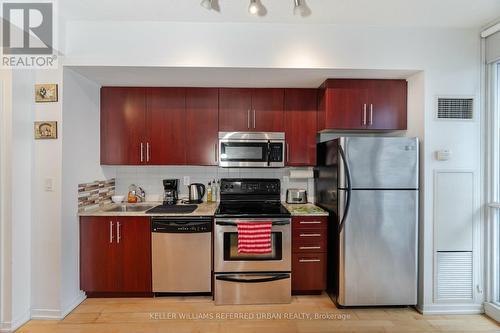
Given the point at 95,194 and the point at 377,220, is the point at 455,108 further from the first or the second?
the point at 95,194

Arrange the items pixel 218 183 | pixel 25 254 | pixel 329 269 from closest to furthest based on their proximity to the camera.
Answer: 1. pixel 25 254
2. pixel 329 269
3. pixel 218 183

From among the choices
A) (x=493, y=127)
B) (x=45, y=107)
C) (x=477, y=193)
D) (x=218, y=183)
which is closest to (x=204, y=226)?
(x=218, y=183)

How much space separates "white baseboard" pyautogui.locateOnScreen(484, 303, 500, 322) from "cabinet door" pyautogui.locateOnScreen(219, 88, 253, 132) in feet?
9.57

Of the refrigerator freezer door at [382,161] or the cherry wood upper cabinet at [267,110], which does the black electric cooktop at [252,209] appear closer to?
the refrigerator freezer door at [382,161]

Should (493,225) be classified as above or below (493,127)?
below

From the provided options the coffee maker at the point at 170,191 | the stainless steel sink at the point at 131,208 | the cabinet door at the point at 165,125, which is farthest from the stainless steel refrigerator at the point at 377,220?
the stainless steel sink at the point at 131,208

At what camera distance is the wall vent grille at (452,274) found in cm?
255

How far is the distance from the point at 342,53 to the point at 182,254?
8.10ft

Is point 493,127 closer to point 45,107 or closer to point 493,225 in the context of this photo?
point 493,225

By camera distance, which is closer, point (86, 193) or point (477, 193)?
point (477, 193)

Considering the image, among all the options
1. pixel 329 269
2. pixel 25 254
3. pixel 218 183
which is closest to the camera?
pixel 25 254

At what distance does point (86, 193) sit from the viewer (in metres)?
2.82

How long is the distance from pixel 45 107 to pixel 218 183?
189cm

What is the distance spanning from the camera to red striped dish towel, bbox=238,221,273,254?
8.51 feet
